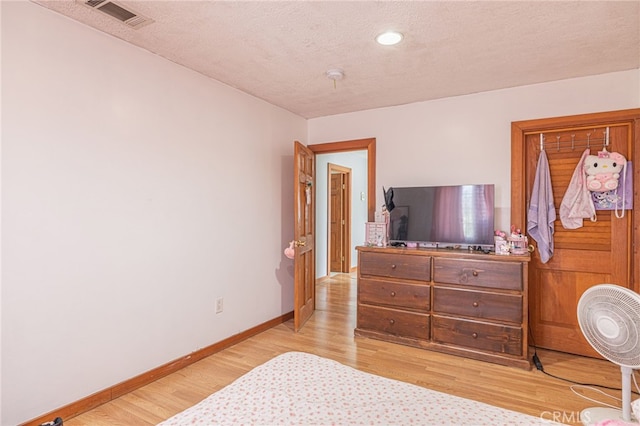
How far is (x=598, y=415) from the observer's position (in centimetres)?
204

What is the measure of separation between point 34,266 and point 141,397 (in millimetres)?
1099

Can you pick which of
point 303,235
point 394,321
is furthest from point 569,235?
point 303,235

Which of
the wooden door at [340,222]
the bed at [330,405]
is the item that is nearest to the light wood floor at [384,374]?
the bed at [330,405]

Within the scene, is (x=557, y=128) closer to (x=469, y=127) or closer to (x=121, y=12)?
(x=469, y=127)

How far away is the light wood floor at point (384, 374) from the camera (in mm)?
2184

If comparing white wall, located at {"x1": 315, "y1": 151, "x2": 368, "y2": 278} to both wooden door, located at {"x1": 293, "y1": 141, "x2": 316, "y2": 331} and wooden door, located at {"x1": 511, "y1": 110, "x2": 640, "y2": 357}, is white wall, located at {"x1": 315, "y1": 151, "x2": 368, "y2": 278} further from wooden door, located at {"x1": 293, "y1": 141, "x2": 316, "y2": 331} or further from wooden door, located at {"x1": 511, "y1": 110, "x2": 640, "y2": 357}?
wooden door, located at {"x1": 511, "y1": 110, "x2": 640, "y2": 357}

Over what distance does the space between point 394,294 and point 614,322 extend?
1648 millimetres

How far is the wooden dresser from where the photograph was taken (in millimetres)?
2789

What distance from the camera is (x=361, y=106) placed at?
3832 millimetres

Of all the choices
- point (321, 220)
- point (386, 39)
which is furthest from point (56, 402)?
point (321, 220)

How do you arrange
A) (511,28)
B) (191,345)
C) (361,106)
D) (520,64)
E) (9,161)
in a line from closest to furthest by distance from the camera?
(9,161), (511,28), (520,64), (191,345), (361,106)

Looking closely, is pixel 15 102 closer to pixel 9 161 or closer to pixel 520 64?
pixel 9 161

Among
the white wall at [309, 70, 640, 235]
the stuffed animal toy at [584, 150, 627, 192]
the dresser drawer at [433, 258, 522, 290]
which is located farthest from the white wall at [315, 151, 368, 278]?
the stuffed animal toy at [584, 150, 627, 192]

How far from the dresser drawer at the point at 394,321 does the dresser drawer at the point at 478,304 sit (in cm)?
20
